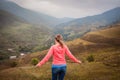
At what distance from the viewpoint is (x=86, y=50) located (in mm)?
152375

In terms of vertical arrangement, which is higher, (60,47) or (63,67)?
(60,47)

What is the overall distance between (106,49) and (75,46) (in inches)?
1242

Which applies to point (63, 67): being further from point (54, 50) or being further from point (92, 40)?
point (92, 40)

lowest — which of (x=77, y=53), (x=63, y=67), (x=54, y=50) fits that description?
(x=77, y=53)

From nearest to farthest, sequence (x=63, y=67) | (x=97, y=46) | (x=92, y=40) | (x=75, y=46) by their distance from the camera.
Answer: (x=63, y=67)
(x=97, y=46)
(x=75, y=46)
(x=92, y=40)

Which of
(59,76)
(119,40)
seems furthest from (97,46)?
(59,76)

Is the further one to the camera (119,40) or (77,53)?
(119,40)

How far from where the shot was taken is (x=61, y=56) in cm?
841

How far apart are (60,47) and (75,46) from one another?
160820 mm

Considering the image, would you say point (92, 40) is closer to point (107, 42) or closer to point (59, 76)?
point (107, 42)

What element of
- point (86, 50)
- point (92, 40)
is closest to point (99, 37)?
point (92, 40)

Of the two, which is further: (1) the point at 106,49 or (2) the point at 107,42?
(2) the point at 107,42

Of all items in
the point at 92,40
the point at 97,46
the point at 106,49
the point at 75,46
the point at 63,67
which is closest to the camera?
the point at 63,67

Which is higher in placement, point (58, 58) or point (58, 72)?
point (58, 58)
